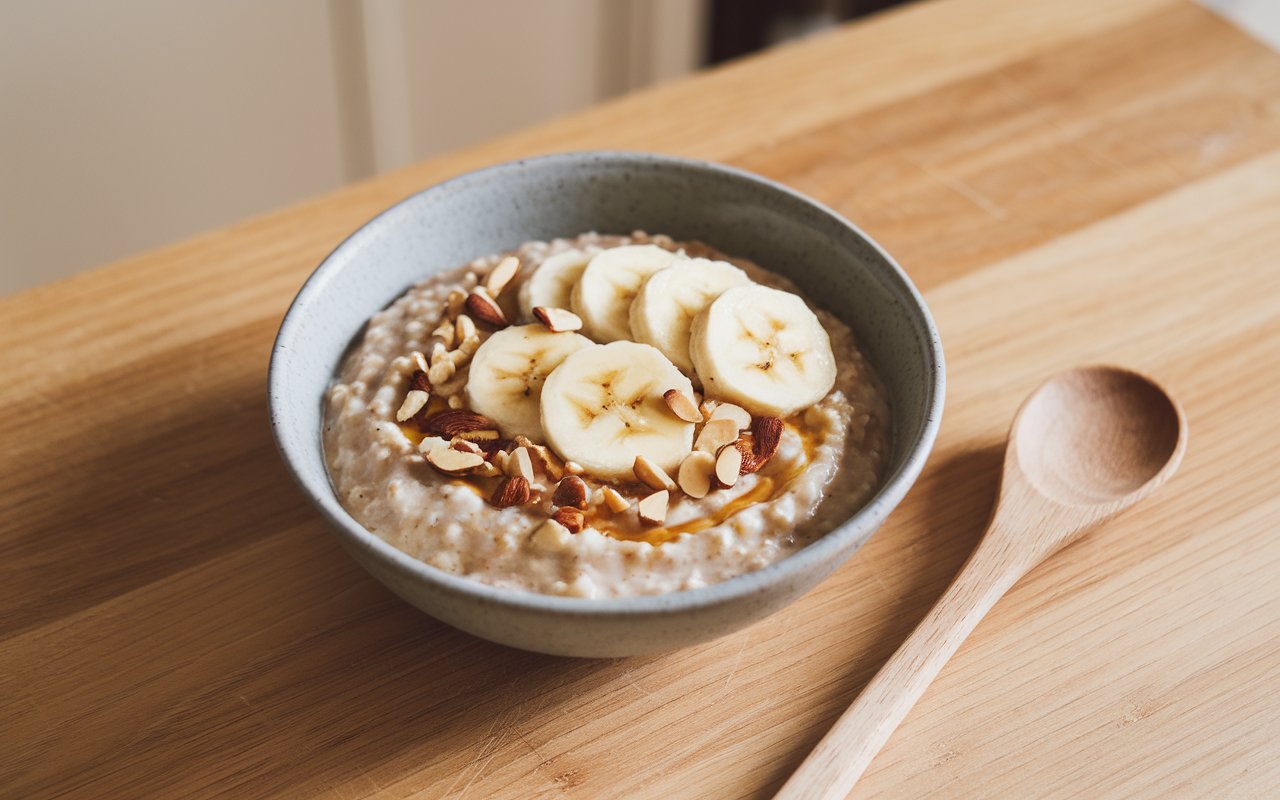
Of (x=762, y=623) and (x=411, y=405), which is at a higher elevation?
(x=411, y=405)

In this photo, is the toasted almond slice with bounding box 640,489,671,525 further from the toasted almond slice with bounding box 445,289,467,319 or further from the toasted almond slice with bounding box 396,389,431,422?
the toasted almond slice with bounding box 445,289,467,319

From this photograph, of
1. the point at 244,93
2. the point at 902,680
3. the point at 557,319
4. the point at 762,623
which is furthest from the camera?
the point at 244,93

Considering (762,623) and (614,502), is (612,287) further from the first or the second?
(762,623)

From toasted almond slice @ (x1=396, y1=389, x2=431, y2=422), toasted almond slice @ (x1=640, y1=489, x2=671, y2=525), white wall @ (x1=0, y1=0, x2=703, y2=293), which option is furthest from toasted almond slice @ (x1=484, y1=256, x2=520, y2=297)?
white wall @ (x1=0, y1=0, x2=703, y2=293)

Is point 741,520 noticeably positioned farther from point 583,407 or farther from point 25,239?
point 25,239

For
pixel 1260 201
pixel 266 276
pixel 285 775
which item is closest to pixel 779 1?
pixel 1260 201

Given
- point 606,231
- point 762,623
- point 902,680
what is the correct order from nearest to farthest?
point 902,680 < point 762,623 < point 606,231

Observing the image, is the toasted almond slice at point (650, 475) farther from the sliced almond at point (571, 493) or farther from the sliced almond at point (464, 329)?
the sliced almond at point (464, 329)

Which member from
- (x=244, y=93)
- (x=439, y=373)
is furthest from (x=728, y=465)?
(x=244, y=93)
